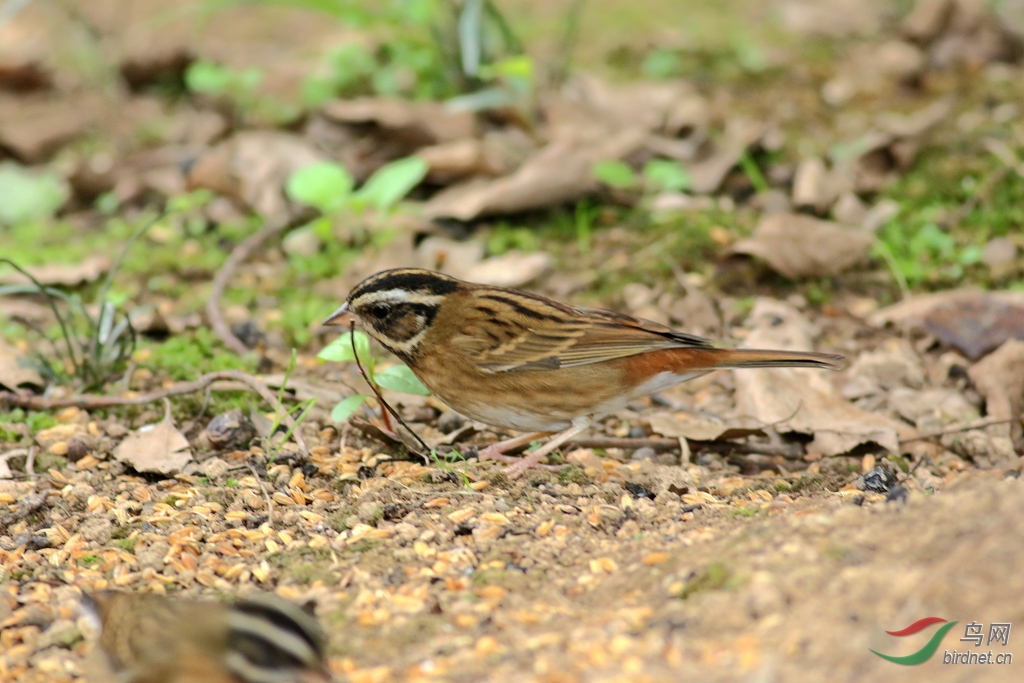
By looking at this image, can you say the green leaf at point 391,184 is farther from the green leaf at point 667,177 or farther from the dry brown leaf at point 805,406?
the dry brown leaf at point 805,406

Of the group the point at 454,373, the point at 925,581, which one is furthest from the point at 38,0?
the point at 925,581

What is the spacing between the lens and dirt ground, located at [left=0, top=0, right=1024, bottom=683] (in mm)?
3186

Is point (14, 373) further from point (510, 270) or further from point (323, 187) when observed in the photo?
point (510, 270)

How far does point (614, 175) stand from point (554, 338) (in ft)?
8.94

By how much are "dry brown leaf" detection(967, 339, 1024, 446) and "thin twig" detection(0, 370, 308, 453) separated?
346 cm

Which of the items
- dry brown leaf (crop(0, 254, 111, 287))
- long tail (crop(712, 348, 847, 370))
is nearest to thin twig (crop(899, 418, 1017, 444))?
long tail (crop(712, 348, 847, 370))

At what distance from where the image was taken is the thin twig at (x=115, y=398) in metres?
5.22

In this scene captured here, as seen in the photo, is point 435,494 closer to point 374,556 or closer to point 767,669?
Result: point 374,556

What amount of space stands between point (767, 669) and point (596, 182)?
5.29 meters

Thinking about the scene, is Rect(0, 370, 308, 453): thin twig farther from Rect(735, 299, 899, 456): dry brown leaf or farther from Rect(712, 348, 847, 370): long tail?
Rect(735, 299, 899, 456): dry brown leaf

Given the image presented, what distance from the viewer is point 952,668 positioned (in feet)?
9.12

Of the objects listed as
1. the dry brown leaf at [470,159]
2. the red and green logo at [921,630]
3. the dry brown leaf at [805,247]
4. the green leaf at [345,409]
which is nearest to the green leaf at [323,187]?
the dry brown leaf at [470,159]

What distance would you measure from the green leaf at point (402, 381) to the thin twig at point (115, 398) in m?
0.59

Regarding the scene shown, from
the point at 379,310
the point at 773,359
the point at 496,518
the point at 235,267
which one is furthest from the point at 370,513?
the point at 235,267
